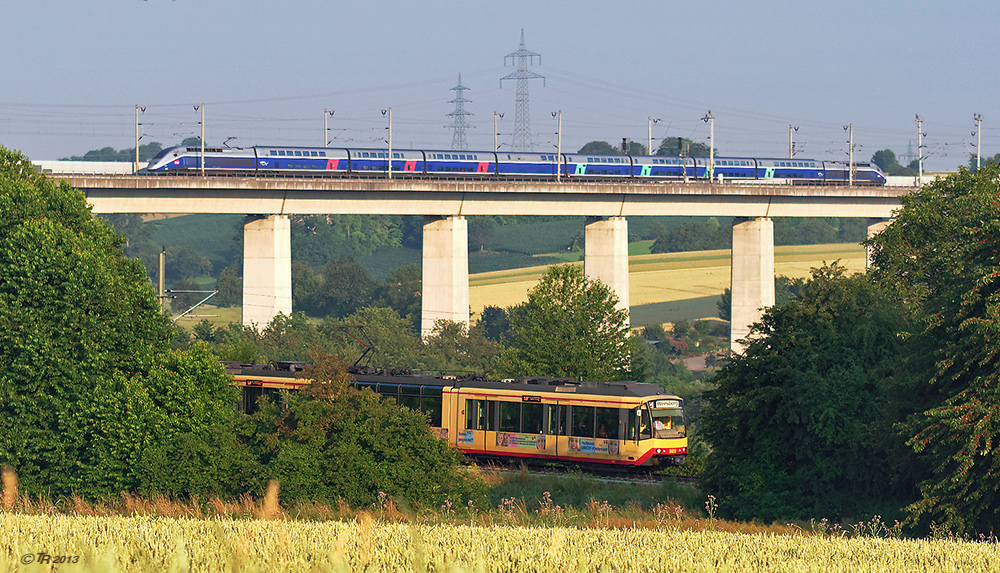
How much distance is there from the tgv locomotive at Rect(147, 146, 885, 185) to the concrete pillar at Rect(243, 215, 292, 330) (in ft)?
17.9

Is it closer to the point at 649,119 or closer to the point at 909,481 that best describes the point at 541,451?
the point at 909,481

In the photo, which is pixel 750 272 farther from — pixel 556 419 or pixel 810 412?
pixel 810 412

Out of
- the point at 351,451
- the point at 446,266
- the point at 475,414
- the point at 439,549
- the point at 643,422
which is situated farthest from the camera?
the point at 446,266

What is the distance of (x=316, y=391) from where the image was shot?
97.7 feet

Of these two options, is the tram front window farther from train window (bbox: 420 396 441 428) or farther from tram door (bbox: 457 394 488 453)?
train window (bbox: 420 396 441 428)

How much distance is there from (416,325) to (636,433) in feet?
461

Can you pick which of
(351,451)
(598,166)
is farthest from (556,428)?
(598,166)

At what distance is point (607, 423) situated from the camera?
126ft

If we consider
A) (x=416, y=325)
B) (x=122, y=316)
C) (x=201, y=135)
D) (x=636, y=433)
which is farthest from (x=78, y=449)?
(x=416, y=325)

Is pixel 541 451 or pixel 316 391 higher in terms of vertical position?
pixel 316 391

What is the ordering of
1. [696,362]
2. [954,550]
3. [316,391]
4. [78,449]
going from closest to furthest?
[954,550] → [316,391] → [78,449] → [696,362]

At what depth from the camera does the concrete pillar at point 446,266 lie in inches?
3740

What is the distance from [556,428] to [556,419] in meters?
0.31

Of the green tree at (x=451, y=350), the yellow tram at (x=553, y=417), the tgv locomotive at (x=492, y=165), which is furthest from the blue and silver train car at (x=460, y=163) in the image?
the yellow tram at (x=553, y=417)
